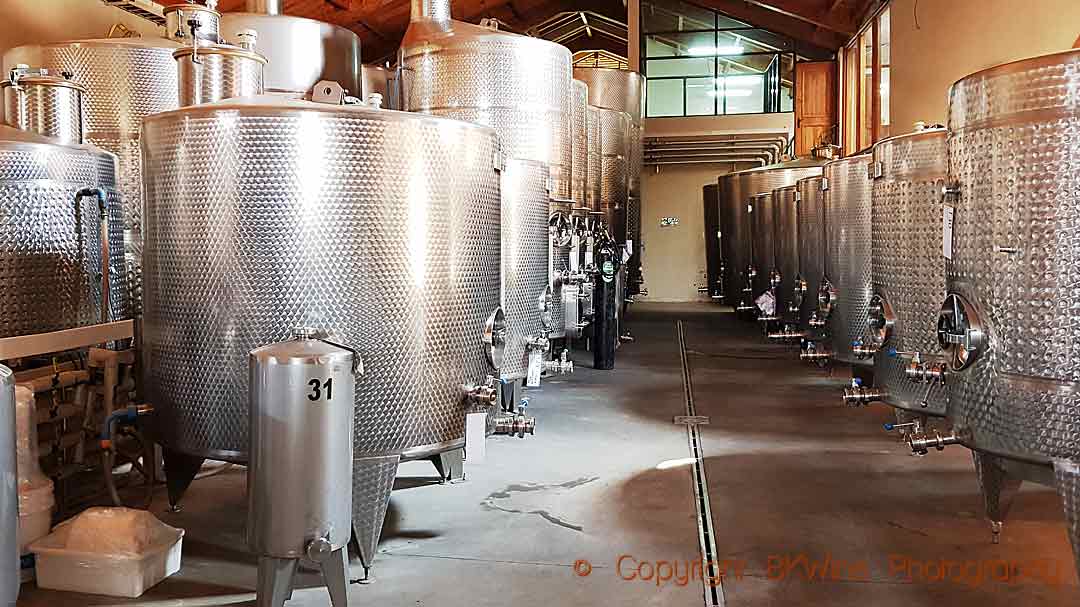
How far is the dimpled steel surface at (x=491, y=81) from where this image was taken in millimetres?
6199

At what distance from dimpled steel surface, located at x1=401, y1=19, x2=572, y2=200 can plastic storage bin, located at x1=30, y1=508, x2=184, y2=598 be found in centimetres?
369

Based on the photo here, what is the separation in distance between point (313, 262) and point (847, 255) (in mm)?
4010

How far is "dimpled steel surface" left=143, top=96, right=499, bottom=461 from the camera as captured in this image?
3111 mm

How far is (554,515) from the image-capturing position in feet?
12.8

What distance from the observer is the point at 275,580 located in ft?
8.84

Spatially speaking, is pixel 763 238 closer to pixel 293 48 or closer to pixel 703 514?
pixel 293 48

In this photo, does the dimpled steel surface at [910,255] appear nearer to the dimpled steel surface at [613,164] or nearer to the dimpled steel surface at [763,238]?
the dimpled steel surface at [763,238]

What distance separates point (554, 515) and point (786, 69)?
47.8 ft

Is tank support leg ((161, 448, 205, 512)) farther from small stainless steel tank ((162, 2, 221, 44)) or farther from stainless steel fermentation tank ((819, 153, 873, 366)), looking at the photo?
stainless steel fermentation tank ((819, 153, 873, 366))

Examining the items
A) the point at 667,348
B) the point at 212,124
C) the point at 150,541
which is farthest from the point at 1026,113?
the point at 667,348

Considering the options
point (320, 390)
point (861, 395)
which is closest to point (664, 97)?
point (861, 395)

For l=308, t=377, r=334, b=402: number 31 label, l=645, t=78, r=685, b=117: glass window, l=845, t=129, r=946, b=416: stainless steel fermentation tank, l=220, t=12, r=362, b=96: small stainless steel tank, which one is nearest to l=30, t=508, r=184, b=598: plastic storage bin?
l=308, t=377, r=334, b=402: number 31 label

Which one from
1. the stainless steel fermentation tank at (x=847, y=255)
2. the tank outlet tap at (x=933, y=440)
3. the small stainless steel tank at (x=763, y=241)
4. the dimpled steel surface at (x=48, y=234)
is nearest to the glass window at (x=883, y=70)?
the small stainless steel tank at (x=763, y=241)

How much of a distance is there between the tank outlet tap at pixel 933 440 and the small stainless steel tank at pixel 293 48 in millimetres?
4667
